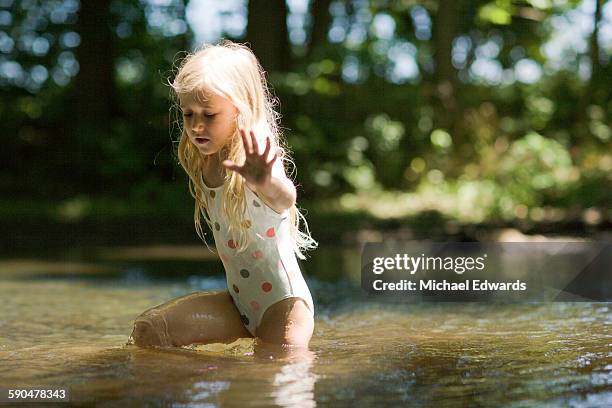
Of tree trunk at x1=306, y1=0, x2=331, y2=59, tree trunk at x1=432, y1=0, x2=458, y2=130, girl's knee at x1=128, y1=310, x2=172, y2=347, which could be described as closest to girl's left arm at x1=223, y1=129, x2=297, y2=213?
girl's knee at x1=128, y1=310, x2=172, y2=347

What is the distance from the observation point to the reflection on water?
2.68m

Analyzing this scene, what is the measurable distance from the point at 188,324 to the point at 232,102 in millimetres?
939

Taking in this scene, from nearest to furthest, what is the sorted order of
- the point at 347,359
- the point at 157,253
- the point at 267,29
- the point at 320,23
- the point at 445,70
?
the point at 347,359
the point at 157,253
the point at 267,29
the point at 445,70
the point at 320,23

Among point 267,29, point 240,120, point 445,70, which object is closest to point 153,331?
point 240,120

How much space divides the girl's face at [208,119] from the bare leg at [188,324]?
658 mm

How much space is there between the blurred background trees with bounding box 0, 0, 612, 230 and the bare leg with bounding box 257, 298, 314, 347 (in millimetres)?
8567

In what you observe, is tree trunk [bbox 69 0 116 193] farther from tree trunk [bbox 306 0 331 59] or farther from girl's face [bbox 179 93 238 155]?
girl's face [bbox 179 93 238 155]

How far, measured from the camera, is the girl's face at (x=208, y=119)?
338 cm

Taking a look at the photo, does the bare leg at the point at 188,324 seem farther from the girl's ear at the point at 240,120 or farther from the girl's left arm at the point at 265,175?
the girl's ear at the point at 240,120

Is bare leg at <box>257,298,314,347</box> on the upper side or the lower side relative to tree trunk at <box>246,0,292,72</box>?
lower

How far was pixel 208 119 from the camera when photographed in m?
3.41

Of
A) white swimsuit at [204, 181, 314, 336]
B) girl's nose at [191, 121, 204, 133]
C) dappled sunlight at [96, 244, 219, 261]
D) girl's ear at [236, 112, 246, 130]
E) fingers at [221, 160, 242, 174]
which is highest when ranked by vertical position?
girl's ear at [236, 112, 246, 130]

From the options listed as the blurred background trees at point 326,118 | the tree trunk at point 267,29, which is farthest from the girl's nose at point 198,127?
the tree trunk at point 267,29

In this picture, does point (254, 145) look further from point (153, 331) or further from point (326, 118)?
point (326, 118)
